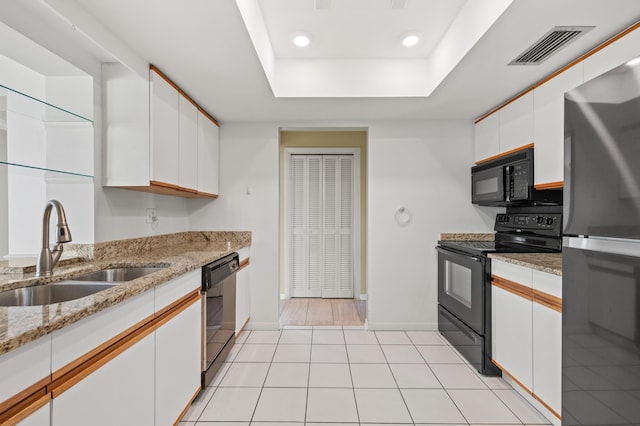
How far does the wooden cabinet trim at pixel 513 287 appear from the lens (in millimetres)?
1875

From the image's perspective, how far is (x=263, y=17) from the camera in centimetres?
205

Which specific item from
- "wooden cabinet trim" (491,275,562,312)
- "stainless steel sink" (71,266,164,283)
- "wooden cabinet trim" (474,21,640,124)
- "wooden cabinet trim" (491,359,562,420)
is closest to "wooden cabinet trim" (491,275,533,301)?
"wooden cabinet trim" (491,275,562,312)

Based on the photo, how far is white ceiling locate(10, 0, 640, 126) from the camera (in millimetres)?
1502

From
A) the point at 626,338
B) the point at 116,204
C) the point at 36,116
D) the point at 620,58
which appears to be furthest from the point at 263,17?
the point at 626,338

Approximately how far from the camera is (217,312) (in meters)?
2.22

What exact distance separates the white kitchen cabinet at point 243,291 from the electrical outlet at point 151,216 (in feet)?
2.48

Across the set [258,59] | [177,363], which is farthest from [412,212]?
[177,363]

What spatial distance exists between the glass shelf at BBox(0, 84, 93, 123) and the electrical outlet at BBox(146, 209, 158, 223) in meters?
0.88

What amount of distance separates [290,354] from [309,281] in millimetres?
1812

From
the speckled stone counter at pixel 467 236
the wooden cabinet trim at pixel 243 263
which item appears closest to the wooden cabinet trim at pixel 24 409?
the wooden cabinet trim at pixel 243 263

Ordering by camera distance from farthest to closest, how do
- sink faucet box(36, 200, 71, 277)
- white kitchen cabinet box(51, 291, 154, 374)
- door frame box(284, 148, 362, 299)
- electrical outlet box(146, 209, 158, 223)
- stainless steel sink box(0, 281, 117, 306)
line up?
door frame box(284, 148, 362, 299)
electrical outlet box(146, 209, 158, 223)
sink faucet box(36, 200, 71, 277)
stainless steel sink box(0, 281, 117, 306)
white kitchen cabinet box(51, 291, 154, 374)

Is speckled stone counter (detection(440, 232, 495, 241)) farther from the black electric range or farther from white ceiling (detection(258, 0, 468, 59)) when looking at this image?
white ceiling (detection(258, 0, 468, 59))

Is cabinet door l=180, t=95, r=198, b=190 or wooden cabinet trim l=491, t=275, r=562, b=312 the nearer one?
wooden cabinet trim l=491, t=275, r=562, b=312

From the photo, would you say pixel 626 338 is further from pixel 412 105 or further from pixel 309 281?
pixel 309 281
